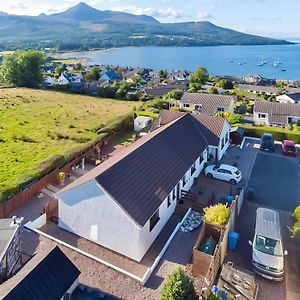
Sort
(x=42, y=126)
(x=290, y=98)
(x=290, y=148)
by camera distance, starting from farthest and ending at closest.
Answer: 1. (x=290, y=98)
2. (x=42, y=126)
3. (x=290, y=148)

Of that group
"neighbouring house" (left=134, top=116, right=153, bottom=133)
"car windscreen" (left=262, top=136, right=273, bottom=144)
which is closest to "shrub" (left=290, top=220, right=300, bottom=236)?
"car windscreen" (left=262, top=136, right=273, bottom=144)

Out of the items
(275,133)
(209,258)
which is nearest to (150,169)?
(209,258)

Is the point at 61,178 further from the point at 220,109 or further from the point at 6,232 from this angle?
the point at 220,109

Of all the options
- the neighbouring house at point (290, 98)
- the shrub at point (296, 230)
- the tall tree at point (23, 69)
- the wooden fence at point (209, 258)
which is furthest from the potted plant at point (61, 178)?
the neighbouring house at point (290, 98)

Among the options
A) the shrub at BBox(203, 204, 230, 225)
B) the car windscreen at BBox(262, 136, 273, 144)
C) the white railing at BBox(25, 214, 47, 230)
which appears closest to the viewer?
the shrub at BBox(203, 204, 230, 225)

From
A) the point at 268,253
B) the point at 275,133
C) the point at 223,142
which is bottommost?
the point at 268,253

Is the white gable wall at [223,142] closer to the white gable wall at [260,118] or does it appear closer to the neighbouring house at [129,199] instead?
the neighbouring house at [129,199]

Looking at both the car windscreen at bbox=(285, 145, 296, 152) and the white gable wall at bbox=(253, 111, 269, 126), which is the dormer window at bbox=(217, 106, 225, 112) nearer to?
the white gable wall at bbox=(253, 111, 269, 126)
